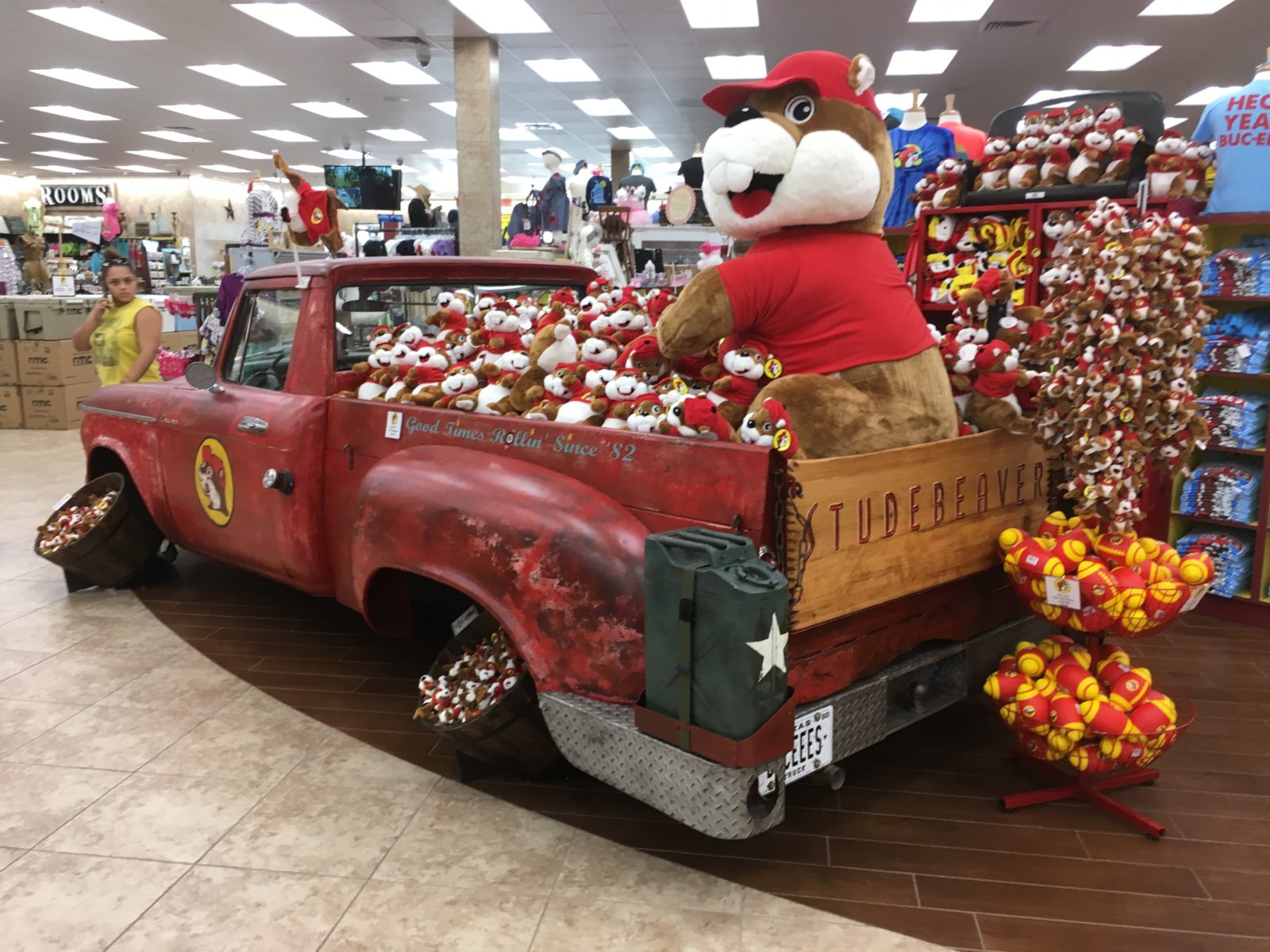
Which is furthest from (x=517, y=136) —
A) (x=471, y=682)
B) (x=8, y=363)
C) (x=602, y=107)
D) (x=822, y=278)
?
(x=471, y=682)

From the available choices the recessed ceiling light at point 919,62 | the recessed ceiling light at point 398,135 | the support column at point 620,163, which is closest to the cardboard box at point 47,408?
the recessed ceiling light at point 398,135

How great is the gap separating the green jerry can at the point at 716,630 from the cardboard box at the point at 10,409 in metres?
10.1

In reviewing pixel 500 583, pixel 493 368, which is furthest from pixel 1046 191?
pixel 500 583

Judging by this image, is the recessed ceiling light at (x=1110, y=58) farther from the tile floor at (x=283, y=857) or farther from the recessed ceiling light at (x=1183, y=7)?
the tile floor at (x=283, y=857)

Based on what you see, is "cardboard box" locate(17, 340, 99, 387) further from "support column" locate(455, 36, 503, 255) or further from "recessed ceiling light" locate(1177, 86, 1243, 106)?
"recessed ceiling light" locate(1177, 86, 1243, 106)

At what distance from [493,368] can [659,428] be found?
95cm

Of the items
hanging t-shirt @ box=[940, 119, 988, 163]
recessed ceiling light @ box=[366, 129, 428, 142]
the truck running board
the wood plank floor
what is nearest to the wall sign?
recessed ceiling light @ box=[366, 129, 428, 142]

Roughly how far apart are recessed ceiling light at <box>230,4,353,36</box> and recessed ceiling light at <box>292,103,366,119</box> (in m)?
4.25

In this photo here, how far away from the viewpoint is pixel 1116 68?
12125mm

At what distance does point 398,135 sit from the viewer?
17.7 meters

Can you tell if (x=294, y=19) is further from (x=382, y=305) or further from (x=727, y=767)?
(x=727, y=767)

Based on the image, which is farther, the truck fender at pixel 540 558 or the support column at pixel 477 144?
the support column at pixel 477 144

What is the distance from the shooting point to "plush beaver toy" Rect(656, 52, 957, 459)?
2656 mm

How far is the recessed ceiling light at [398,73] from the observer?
12148 mm
